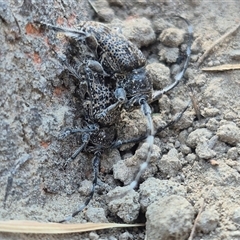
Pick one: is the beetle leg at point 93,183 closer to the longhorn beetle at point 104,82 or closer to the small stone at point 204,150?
the longhorn beetle at point 104,82

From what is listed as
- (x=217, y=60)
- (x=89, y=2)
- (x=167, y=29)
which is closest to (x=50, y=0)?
(x=89, y=2)

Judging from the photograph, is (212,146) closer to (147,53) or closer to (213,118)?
(213,118)

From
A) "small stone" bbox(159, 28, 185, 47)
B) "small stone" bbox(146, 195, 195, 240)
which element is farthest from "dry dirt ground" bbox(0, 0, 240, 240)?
"small stone" bbox(159, 28, 185, 47)

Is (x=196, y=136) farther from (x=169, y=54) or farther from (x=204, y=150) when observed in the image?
(x=169, y=54)

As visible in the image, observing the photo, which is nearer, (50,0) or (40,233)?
(40,233)

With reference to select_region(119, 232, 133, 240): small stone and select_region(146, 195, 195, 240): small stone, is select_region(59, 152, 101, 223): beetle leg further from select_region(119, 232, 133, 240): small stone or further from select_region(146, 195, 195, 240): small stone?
select_region(146, 195, 195, 240): small stone

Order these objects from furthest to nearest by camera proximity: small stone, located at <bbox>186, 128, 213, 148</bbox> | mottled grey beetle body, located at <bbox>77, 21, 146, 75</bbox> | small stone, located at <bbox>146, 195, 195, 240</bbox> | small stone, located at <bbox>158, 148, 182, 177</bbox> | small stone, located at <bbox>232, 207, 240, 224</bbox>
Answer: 1. mottled grey beetle body, located at <bbox>77, 21, 146, 75</bbox>
2. small stone, located at <bbox>186, 128, 213, 148</bbox>
3. small stone, located at <bbox>158, 148, 182, 177</bbox>
4. small stone, located at <bbox>232, 207, 240, 224</bbox>
5. small stone, located at <bbox>146, 195, 195, 240</bbox>

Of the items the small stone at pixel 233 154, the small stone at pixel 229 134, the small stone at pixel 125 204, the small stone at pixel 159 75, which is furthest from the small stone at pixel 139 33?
the small stone at pixel 125 204
